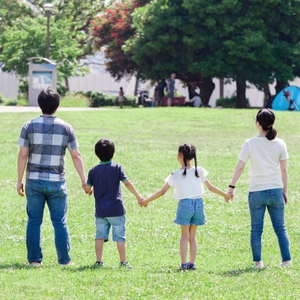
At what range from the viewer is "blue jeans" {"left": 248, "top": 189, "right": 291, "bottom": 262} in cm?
790

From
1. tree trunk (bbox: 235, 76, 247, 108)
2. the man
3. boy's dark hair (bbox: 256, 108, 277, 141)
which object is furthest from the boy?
tree trunk (bbox: 235, 76, 247, 108)

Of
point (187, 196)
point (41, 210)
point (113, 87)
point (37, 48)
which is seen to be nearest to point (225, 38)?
point (37, 48)

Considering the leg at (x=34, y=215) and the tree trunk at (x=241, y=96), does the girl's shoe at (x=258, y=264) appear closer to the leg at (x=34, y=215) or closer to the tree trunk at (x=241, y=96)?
the leg at (x=34, y=215)

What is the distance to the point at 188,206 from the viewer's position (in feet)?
25.3

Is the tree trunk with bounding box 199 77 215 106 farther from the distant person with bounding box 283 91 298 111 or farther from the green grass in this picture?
the green grass

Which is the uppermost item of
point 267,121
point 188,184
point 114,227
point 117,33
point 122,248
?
point 117,33

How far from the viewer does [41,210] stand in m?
8.05

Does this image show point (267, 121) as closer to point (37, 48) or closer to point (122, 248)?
point (122, 248)

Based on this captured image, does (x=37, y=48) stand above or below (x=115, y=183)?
above

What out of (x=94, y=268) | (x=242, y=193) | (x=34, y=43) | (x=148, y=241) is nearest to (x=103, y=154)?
(x=94, y=268)

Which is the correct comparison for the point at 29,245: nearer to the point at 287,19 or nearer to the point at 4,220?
the point at 4,220

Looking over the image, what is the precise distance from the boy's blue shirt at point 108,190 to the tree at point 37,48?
128ft

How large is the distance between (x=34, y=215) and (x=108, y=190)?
826 millimetres

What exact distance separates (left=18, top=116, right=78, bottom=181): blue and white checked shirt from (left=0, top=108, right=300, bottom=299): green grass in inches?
35.9
